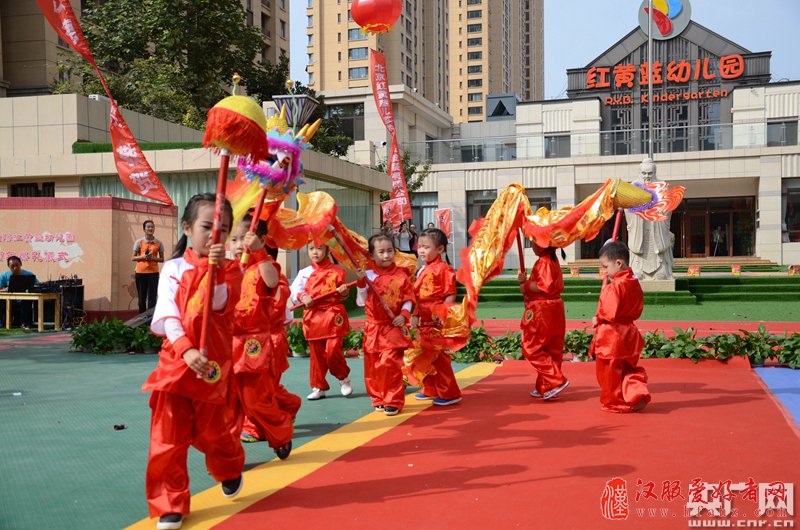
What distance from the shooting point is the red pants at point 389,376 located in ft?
19.6

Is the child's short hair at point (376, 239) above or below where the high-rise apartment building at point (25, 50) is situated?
below

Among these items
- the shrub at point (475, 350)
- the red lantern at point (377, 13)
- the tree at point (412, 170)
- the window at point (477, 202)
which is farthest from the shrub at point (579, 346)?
the window at point (477, 202)

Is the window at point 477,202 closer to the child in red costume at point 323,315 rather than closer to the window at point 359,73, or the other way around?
the child in red costume at point 323,315

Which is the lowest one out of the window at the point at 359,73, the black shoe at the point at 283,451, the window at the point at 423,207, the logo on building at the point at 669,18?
the black shoe at the point at 283,451

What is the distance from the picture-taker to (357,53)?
60.4 meters

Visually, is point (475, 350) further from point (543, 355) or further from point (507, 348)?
point (543, 355)

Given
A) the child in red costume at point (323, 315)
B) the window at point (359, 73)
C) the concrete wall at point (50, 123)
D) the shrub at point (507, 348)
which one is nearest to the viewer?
the child in red costume at point (323, 315)

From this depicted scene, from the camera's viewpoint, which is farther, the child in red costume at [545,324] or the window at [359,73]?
the window at [359,73]

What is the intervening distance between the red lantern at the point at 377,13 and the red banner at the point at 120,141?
3462mm

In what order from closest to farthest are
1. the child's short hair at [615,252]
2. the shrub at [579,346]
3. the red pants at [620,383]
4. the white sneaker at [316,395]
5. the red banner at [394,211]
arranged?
the red pants at [620,383], the child's short hair at [615,252], the white sneaker at [316,395], the shrub at [579,346], the red banner at [394,211]

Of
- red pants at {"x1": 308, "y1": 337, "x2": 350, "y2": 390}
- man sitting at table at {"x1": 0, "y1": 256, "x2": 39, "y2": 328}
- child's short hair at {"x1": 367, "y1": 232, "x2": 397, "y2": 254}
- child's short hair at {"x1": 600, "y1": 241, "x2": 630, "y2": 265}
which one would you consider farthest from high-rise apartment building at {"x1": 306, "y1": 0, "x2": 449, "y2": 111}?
child's short hair at {"x1": 600, "y1": 241, "x2": 630, "y2": 265}

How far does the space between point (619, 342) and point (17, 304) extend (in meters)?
10.3

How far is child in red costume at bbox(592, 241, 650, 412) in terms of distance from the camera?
233 inches

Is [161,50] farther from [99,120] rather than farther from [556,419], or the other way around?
[556,419]
